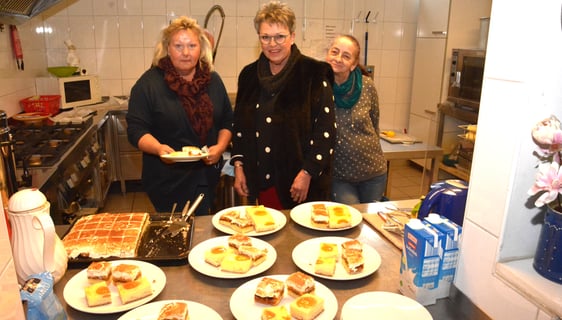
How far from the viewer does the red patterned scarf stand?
211 cm

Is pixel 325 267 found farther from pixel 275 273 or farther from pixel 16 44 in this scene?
pixel 16 44

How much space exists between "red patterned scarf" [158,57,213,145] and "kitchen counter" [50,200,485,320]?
842 millimetres

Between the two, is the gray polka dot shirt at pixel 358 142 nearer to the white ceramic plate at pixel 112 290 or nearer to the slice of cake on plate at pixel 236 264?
the slice of cake on plate at pixel 236 264

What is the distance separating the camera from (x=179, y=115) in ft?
6.96

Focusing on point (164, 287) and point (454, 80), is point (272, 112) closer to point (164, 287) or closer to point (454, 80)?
point (164, 287)

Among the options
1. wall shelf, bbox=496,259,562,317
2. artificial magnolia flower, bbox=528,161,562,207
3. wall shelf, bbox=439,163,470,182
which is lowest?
wall shelf, bbox=439,163,470,182

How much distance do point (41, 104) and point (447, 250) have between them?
3.46m

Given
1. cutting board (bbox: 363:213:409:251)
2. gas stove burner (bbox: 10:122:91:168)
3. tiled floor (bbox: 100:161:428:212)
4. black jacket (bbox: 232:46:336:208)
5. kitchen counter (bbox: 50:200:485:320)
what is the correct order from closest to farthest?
kitchen counter (bbox: 50:200:485:320)
cutting board (bbox: 363:213:409:251)
black jacket (bbox: 232:46:336:208)
gas stove burner (bbox: 10:122:91:168)
tiled floor (bbox: 100:161:428:212)

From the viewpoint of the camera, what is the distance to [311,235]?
57.3 inches

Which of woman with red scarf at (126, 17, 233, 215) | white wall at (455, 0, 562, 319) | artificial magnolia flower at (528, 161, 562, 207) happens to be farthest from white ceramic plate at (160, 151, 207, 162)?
artificial magnolia flower at (528, 161, 562, 207)

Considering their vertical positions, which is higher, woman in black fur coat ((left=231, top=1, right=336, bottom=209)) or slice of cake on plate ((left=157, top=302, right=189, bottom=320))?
woman in black fur coat ((left=231, top=1, right=336, bottom=209))

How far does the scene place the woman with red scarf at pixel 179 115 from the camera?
2084 mm

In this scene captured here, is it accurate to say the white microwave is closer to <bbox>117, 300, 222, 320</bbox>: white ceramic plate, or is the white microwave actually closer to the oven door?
the oven door

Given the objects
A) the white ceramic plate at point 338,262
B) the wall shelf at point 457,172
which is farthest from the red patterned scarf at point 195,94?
the wall shelf at point 457,172
